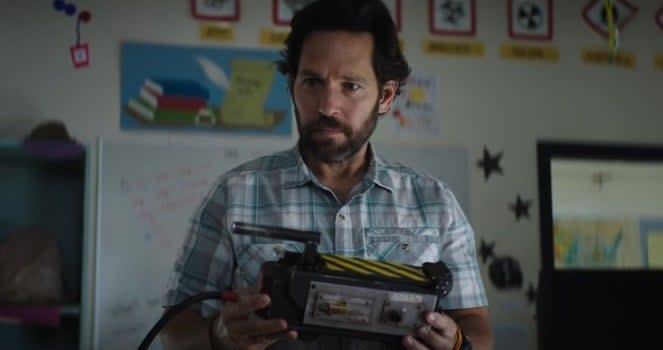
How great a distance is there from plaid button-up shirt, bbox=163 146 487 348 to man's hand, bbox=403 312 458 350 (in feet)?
0.65

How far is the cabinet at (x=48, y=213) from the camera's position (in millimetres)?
2158

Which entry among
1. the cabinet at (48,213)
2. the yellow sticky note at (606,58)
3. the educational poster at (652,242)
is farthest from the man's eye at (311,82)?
the educational poster at (652,242)

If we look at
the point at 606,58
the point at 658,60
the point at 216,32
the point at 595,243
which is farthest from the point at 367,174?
the point at 658,60

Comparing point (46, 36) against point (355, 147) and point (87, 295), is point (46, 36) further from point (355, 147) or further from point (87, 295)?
point (355, 147)

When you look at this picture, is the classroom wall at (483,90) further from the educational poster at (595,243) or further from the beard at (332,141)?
the beard at (332,141)

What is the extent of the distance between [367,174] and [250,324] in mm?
436

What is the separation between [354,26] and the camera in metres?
1.17

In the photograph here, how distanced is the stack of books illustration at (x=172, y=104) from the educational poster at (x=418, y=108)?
0.69 m

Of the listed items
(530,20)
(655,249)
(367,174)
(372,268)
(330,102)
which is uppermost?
(530,20)

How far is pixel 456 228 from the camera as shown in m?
1.16

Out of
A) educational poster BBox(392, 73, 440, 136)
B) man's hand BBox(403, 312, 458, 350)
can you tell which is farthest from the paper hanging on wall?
man's hand BBox(403, 312, 458, 350)

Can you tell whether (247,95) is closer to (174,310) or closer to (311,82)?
(311,82)

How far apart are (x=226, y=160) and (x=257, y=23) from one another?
0.52m

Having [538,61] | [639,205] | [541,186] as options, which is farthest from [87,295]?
[639,205]
